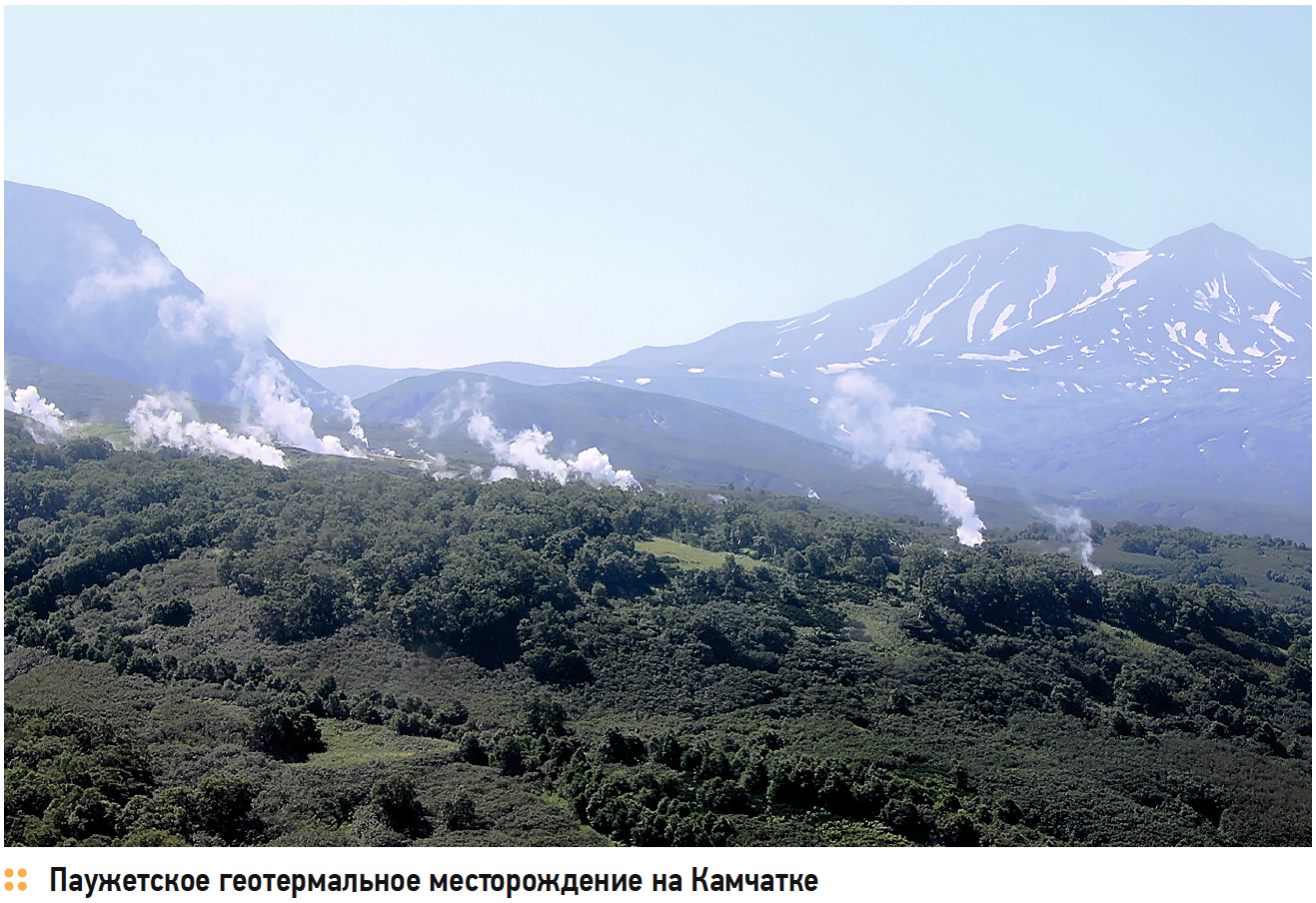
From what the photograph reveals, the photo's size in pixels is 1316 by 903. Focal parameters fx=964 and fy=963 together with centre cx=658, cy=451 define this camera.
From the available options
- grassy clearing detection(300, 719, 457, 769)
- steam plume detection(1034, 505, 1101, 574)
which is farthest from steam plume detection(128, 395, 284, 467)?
steam plume detection(1034, 505, 1101, 574)

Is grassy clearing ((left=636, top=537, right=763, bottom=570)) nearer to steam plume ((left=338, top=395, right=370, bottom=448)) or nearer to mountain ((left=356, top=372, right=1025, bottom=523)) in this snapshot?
mountain ((left=356, top=372, right=1025, bottom=523))

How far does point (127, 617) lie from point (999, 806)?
3815cm

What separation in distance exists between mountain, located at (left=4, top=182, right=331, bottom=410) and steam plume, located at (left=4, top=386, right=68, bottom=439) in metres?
65.0

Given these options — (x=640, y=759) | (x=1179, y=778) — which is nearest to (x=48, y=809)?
(x=640, y=759)

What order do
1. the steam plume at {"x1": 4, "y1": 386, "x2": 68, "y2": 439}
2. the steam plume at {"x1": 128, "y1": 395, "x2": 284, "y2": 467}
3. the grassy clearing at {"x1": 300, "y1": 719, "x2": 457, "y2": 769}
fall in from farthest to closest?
the steam plume at {"x1": 128, "y1": 395, "x2": 284, "y2": 467} → the steam plume at {"x1": 4, "y1": 386, "x2": 68, "y2": 439} → the grassy clearing at {"x1": 300, "y1": 719, "x2": 457, "y2": 769}

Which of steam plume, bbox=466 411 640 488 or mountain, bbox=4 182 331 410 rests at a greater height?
mountain, bbox=4 182 331 410

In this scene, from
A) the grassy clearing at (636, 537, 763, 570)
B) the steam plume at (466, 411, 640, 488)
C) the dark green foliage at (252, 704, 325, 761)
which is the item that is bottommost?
the dark green foliage at (252, 704, 325, 761)

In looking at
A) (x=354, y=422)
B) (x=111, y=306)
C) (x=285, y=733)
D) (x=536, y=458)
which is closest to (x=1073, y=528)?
(x=536, y=458)

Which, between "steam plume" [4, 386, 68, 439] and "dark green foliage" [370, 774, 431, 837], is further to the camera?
"steam plume" [4, 386, 68, 439]

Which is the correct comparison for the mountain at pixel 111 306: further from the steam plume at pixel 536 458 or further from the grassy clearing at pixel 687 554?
the grassy clearing at pixel 687 554

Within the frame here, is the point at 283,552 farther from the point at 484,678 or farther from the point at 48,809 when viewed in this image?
the point at 48,809

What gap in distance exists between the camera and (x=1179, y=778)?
35500 mm

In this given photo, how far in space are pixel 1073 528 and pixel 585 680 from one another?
79919mm

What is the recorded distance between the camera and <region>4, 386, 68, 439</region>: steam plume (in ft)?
273
